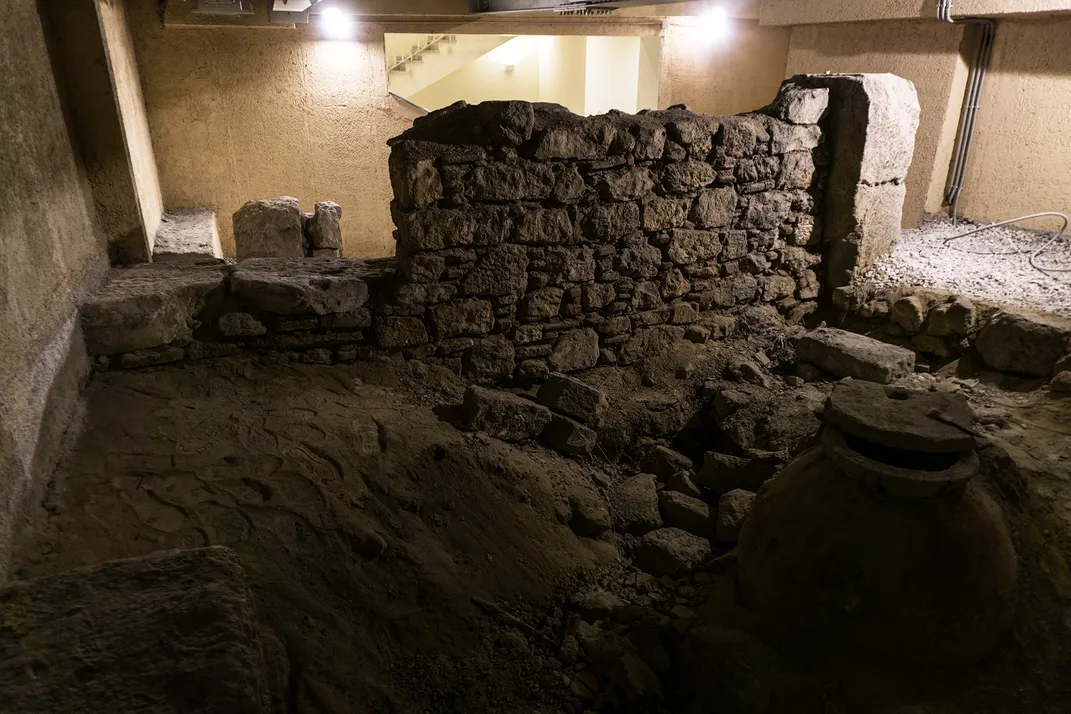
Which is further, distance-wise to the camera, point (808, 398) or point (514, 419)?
point (808, 398)

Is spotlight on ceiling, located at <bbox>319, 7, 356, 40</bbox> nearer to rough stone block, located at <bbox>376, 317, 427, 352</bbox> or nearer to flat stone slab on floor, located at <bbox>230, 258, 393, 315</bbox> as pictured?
flat stone slab on floor, located at <bbox>230, 258, 393, 315</bbox>

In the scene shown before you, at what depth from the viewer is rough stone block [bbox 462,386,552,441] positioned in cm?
387

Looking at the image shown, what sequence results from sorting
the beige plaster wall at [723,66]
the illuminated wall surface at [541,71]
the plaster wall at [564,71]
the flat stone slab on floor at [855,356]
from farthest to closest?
the plaster wall at [564,71], the illuminated wall surface at [541,71], the beige plaster wall at [723,66], the flat stone slab on floor at [855,356]

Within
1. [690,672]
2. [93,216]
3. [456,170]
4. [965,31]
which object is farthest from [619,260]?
[965,31]

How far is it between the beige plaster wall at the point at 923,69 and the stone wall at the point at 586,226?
87.6 inches

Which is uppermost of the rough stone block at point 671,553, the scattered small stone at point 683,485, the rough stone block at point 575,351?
the rough stone block at point 575,351

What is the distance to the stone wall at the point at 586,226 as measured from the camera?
4066 millimetres

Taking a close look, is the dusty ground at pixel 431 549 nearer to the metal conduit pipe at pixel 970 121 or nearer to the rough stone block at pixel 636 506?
the rough stone block at pixel 636 506

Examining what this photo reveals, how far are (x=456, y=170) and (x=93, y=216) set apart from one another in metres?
2.17

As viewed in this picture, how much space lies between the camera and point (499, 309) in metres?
4.41

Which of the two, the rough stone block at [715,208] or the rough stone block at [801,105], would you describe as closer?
the rough stone block at [715,208]

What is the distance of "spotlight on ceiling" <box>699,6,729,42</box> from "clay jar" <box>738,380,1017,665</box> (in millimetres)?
8277

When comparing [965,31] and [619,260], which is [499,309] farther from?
[965,31]

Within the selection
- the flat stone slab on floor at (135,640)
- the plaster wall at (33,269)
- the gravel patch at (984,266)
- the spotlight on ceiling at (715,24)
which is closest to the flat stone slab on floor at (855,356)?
the gravel patch at (984,266)
